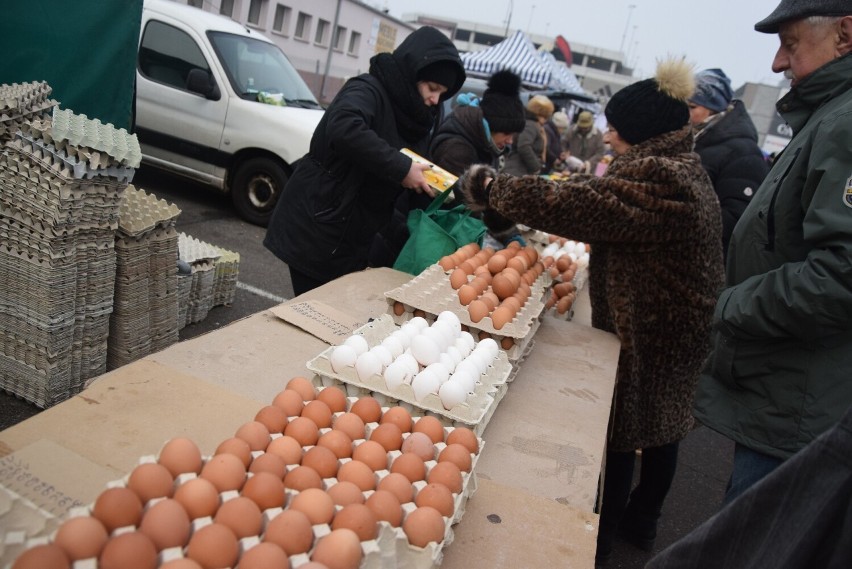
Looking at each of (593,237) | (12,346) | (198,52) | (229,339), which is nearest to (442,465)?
(229,339)

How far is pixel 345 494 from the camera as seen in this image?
4.73 feet

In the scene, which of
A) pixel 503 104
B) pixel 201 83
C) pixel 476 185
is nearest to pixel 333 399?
pixel 476 185

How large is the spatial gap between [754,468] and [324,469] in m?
1.53

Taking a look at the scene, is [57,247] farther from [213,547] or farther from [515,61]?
[515,61]

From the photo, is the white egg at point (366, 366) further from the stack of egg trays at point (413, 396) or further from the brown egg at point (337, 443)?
the brown egg at point (337, 443)

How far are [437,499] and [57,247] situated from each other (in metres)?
2.60

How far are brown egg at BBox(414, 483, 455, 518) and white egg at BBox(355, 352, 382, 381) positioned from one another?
1.86 feet

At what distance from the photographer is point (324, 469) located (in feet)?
5.10

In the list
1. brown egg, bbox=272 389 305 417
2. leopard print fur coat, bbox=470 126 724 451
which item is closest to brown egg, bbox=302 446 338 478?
brown egg, bbox=272 389 305 417

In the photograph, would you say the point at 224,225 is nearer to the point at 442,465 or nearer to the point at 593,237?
the point at 593,237

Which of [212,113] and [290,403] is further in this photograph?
[212,113]

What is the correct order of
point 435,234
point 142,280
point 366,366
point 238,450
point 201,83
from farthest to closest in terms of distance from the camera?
point 201,83
point 142,280
point 435,234
point 366,366
point 238,450

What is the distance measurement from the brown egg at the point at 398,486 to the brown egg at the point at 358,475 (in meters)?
0.03

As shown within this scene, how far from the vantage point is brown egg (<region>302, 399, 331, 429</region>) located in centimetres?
175
